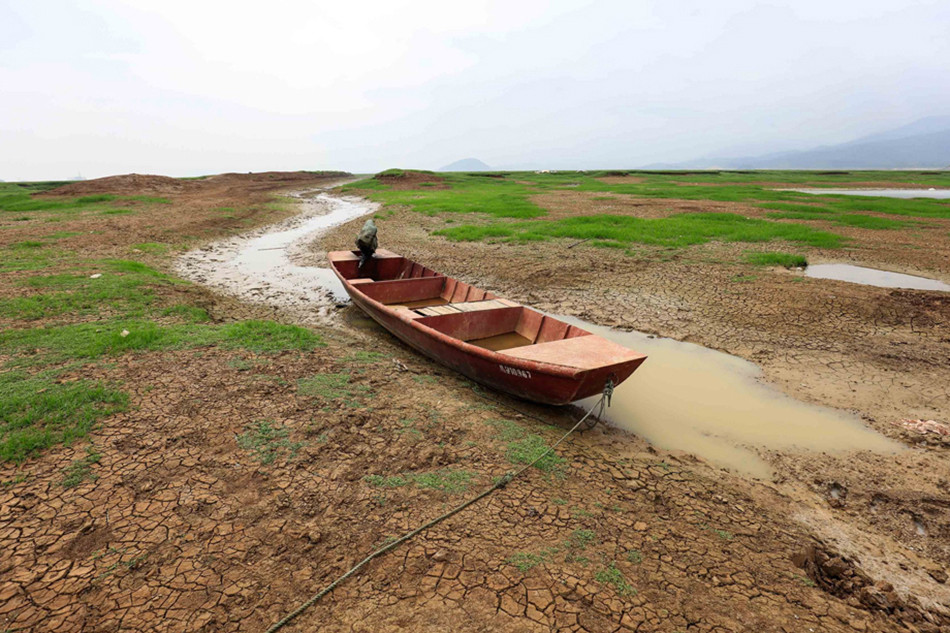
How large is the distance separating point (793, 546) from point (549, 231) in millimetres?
15454

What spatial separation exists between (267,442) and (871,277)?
15.6 metres

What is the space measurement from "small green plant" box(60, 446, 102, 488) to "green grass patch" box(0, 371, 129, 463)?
0.49 m

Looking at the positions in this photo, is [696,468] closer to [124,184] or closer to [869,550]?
[869,550]

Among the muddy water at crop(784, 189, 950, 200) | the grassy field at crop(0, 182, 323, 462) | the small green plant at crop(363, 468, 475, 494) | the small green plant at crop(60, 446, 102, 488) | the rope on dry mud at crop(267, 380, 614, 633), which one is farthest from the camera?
the muddy water at crop(784, 189, 950, 200)

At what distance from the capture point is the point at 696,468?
5.07 m

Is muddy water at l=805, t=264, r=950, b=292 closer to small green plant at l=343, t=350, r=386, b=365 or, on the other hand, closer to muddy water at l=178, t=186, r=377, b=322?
small green plant at l=343, t=350, r=386, b=365

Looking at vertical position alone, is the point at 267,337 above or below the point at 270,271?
below

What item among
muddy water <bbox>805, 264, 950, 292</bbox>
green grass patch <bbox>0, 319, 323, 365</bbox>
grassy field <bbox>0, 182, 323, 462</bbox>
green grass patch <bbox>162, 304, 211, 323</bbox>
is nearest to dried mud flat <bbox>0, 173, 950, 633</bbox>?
Result: grassy field <bbox>0, 182, 323, 462</bbox>

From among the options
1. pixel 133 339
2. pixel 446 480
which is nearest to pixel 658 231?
pixel 446 480

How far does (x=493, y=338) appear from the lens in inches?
324

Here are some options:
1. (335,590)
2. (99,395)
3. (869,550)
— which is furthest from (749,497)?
(99,395)

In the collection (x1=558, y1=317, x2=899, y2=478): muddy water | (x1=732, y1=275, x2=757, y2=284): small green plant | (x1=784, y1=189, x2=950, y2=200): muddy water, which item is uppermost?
(x1=784, y1=189, x2=950, y2=200): muddy water

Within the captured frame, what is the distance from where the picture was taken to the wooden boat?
5.51 m

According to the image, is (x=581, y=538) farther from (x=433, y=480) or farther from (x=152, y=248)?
(x=152, y=248)
